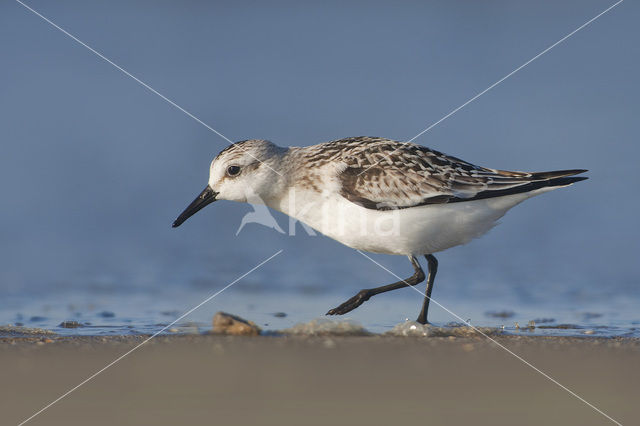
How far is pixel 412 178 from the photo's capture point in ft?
23.8

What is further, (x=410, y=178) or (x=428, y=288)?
(x=428, y=288)

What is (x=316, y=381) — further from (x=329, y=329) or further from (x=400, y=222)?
(x=400, y=222)

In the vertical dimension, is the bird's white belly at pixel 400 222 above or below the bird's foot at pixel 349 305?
above

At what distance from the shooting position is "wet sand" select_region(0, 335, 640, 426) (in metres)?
4.31

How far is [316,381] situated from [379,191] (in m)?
2.55

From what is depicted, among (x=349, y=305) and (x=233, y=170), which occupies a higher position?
(x=233, y=170)

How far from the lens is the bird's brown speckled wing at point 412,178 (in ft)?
23.4

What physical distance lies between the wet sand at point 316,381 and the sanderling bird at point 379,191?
3.85ft

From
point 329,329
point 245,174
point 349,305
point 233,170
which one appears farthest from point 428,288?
point 233,170

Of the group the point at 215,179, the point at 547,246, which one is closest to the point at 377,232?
the point at 215,179

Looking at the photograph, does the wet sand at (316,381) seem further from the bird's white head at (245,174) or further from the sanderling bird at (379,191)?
the bird's white head at (245,174)

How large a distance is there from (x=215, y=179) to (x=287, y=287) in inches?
73.3

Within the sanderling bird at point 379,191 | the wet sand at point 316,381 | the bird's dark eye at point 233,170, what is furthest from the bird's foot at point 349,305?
the bird's dark eye at point 233,170

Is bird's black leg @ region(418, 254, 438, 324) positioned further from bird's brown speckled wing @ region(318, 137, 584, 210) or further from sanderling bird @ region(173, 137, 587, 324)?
bird's brown speckled wing @ region(318, 137, 584, 210)
